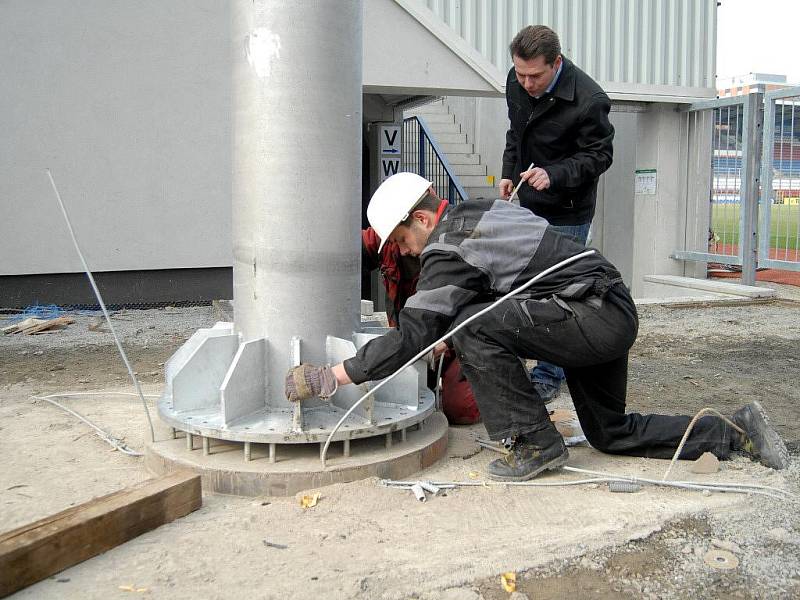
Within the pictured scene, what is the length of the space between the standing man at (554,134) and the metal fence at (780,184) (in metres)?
5.38

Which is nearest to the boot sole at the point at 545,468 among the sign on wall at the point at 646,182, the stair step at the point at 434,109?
the sign on wall at the point at 646,182

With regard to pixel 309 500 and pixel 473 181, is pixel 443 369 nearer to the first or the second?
pixel 309 500

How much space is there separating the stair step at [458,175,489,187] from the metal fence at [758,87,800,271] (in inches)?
190

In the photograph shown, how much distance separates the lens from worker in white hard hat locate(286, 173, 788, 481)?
10.0ft

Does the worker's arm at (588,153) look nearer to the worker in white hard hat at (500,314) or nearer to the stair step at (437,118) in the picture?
the worker in white hard hat at (500,314)

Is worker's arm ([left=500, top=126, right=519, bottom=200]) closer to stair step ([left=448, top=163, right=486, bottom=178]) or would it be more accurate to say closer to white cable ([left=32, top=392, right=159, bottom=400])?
white cable ([left=32, top=392, right=159, bottom=400])

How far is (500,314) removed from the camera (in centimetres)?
312

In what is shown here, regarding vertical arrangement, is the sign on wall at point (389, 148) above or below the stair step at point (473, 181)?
above

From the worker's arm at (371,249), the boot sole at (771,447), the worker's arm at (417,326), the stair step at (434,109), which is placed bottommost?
the boot sole at (771,447)

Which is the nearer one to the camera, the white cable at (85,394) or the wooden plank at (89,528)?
the wooden plank at (89,528)

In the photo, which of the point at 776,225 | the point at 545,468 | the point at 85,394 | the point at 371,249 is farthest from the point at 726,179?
the point at 85,394

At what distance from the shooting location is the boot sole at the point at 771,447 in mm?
3256

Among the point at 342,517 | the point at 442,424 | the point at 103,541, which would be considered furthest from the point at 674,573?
the point at 103,541

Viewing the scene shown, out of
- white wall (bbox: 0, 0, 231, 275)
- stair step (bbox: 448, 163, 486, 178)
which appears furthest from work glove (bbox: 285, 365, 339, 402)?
stair step (bbox: 448, 163, 486, 178)
